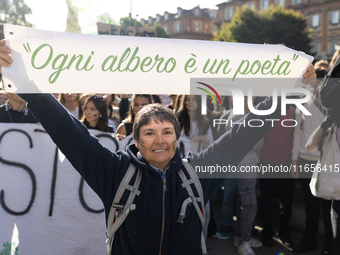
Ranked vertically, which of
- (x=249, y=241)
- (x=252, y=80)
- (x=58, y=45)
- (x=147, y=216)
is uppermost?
(x=58, y=45)

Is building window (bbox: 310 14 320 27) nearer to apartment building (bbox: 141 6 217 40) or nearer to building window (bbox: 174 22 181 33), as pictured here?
apartment building (bbox: 141 6 217 40)

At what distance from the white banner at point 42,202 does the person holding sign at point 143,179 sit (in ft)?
5.43

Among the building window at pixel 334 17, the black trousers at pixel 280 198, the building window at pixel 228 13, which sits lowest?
the black trousers at pixel 280 198

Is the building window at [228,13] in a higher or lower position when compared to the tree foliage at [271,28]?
higher

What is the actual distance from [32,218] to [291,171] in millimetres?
2813

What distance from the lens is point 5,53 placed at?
1.88 metres

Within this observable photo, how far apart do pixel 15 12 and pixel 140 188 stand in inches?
1307

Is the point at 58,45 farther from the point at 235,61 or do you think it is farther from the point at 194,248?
the point at 194,248

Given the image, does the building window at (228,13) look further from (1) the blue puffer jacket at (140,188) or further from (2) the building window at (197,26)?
(1) the blue puffer jacket at (140,188)

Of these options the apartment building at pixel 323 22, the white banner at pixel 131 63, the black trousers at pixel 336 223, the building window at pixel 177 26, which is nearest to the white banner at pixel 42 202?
the white banner at pixel 131 63

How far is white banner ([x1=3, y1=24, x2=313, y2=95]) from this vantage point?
1.99 metres

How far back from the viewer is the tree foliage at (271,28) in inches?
1238

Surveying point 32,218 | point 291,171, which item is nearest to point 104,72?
point 32,218

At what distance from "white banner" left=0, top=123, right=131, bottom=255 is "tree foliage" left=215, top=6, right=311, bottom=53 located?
30.6m
